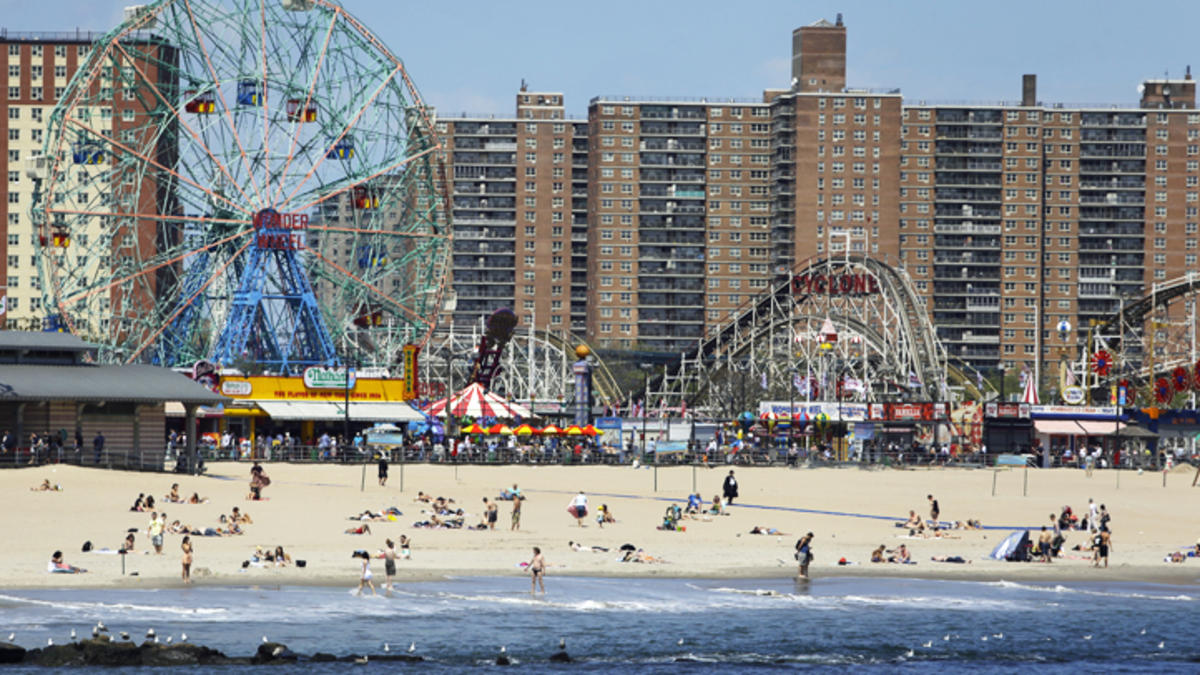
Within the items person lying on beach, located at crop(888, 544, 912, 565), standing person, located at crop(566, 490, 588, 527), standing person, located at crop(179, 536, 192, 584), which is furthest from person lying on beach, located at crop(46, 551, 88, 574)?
person lying on beach, located at crop(888, 544, 912, 565)

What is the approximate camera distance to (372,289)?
9081 cm

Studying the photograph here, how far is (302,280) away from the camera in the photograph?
8975cm

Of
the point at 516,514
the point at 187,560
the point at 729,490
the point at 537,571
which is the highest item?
the point at 729,490

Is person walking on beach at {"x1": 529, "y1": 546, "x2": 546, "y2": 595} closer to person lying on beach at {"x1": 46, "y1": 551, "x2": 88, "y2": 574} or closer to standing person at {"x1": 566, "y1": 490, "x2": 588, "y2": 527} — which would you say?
person lying on beach at {"x1": 46, "y1": 551, "x2": 88, "y2": 574}

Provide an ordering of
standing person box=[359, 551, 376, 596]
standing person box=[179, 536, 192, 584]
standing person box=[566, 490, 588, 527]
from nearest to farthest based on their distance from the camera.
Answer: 1. standing person box=[359, 551, 376, 596]
2. standing person box=[179, 536, 192, 584]
3. standing person box=[566, 490, 588, 527]

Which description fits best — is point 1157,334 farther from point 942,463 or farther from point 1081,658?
point 1081,658

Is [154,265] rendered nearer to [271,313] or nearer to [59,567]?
[271,313]

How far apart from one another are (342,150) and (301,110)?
9.27 ft

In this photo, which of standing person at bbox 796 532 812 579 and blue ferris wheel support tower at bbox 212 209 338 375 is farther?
blue ferris wheel support tower at bbox 212 209 338 375

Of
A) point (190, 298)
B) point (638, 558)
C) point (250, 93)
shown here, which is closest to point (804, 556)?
point (638, 558)

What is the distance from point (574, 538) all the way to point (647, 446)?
3600cm

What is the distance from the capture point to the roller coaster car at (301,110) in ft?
298

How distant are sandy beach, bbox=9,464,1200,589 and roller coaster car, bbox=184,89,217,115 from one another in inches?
987

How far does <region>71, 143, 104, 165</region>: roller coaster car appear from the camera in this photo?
8875 cm
